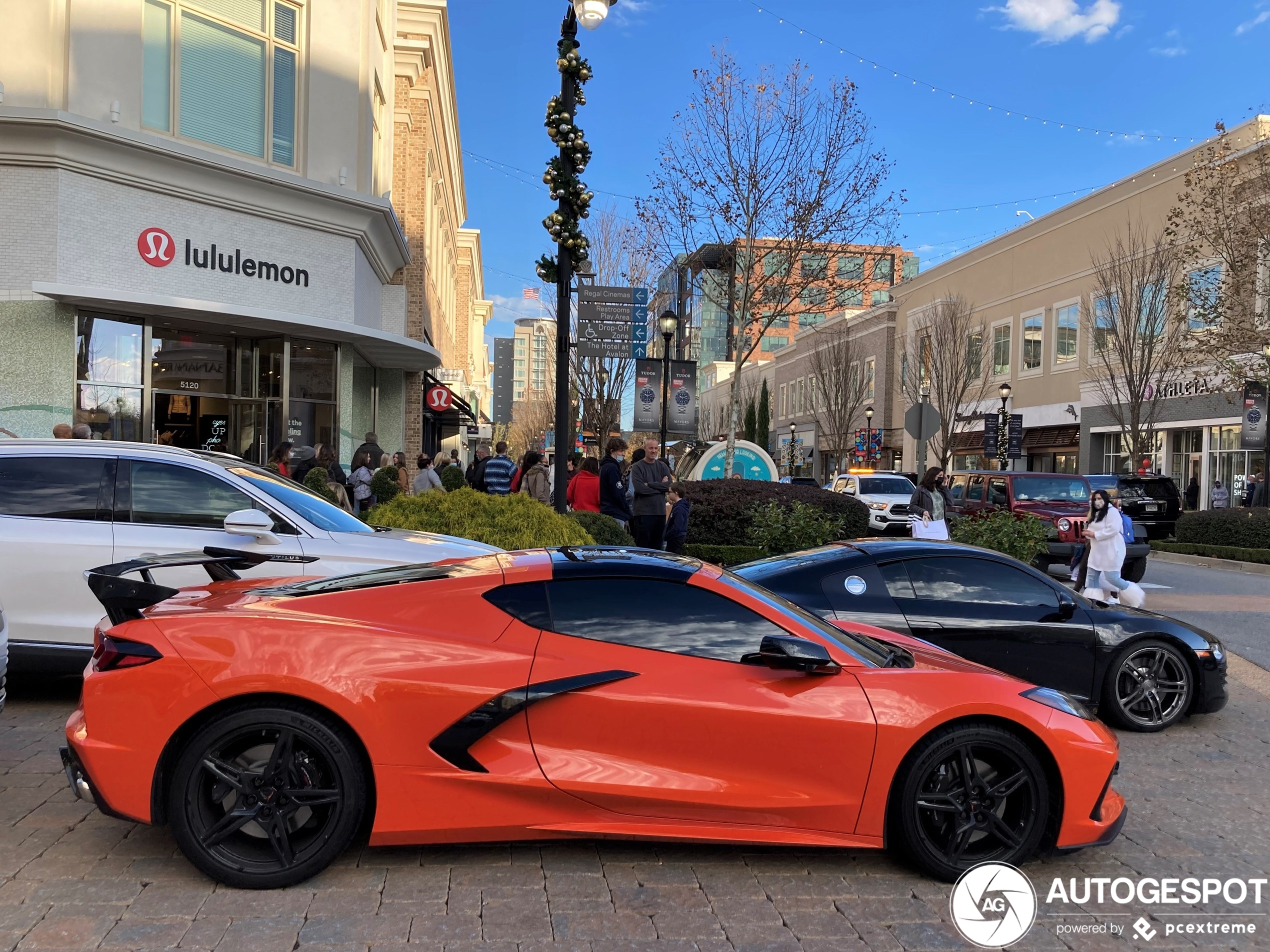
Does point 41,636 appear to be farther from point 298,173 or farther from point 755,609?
point 298,173

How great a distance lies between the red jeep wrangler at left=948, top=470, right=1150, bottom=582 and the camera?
15500mm

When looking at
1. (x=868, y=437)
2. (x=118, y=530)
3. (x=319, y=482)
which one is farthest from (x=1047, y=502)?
(x=868, y=437)

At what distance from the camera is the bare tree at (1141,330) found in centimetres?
3164

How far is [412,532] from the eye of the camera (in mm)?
7477

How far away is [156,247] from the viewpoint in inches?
595

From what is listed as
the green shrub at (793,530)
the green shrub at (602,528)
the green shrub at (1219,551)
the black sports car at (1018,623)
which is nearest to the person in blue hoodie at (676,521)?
the green shrub at (602,528)

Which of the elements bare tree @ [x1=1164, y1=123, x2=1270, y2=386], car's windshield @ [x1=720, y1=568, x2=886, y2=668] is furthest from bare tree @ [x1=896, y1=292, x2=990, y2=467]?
car's windshield @ [x1=720, y1=568, x2=886, y2=668]

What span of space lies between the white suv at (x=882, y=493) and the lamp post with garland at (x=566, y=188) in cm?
1450

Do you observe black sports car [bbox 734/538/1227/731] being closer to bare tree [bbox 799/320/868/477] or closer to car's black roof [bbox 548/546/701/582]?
car's black roof [bbox 548/546/701/582]

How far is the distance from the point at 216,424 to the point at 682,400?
9700mm

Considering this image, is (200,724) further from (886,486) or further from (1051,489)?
(886,486)

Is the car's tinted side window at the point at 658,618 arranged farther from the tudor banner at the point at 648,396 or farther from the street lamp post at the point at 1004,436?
the street lamp post at the point at 1004,436

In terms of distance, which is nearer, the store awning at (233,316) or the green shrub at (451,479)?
the store awning at (233,316)

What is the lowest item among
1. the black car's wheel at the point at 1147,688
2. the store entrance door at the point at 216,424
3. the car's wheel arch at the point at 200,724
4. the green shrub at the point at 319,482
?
the black car's wheel at the point at 1147,688
